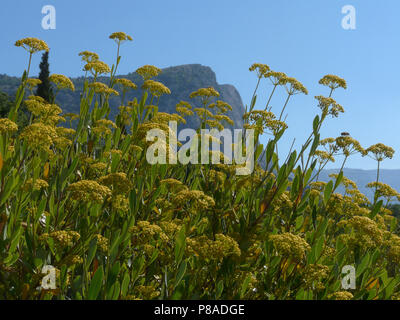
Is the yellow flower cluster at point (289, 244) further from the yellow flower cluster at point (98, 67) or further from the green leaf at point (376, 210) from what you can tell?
the yellow flower cluster at point (98, 67)

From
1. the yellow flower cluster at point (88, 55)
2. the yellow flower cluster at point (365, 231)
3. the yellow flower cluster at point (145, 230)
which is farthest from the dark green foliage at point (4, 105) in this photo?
the yellow flower cluster at point (365, 231)

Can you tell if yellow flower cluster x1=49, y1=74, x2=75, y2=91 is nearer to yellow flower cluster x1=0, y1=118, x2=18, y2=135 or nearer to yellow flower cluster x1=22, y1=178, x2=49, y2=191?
yellow flower cluster x1=0, y1=118, x2=18, y2=135

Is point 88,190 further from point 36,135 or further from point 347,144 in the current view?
point 347,144

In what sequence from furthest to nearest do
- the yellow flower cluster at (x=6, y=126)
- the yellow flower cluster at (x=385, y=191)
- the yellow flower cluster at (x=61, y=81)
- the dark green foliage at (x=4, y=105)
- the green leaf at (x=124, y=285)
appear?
the dark green foliage at (x=4, y=105)
the yellow flower cluster at (x=385, y=191)
the yellow flower cluster at (x=61, y=81)
the yellow flower cluster at (x=6, y=126)
the green leaf at (x=124, y=285)

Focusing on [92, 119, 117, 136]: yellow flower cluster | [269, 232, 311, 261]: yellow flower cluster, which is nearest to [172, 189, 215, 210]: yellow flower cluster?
[269, 232, 311, 261]: yellow flower cluster

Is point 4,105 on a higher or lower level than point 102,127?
higher

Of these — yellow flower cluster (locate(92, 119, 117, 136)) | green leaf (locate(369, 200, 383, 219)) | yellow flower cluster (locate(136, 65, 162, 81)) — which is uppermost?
yellow flower cluster (locate(136, 65, 162, 81))

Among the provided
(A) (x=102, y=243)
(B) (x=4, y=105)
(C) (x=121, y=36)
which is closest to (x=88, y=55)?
(C) (x=121, y=36)

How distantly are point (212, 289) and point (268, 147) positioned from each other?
147cm

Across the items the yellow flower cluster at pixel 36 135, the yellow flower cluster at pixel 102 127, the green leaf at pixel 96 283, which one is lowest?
the green leaf at pixel 96 283

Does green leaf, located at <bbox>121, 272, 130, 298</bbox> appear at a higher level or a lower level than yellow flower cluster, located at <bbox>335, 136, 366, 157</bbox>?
lower

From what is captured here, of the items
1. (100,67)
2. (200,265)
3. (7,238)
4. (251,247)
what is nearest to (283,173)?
(251,247)
